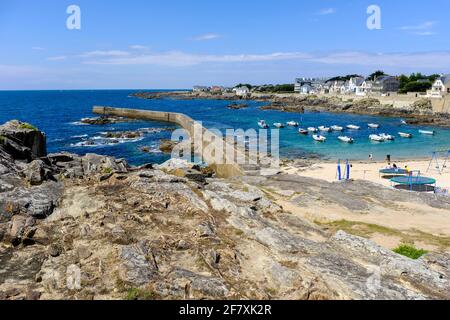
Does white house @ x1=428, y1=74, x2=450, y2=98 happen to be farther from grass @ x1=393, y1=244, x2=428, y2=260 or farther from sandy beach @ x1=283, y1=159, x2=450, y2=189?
grass @ x1=393, y1=244, x2=428, y2=260

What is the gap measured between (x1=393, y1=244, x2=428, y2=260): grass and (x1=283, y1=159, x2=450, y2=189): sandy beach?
17860 millimetres

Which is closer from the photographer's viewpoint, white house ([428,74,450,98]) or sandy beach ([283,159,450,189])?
sandy beach ([283,159,450,189])

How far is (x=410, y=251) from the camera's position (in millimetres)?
15789

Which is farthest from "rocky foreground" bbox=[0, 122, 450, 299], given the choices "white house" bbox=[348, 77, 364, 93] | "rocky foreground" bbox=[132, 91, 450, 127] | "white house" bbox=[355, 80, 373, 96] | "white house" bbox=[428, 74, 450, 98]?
"white house" bbox=[348, 77, 364, 93]

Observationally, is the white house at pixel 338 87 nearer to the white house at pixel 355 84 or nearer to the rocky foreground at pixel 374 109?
the white house at pixel 355 84

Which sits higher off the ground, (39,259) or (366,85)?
(366,85)

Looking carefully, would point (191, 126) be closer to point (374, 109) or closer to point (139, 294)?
point (139, 294)

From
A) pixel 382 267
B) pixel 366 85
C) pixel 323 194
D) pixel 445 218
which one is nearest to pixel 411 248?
pixel 382 267

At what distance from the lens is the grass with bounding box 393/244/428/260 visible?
15.5 m

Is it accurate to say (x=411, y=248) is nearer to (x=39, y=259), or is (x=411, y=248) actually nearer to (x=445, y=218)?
(x=445, y=218)

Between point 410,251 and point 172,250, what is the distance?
10044 millimetres

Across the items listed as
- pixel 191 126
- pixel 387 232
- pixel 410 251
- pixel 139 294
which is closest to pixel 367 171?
pixel 387 232
